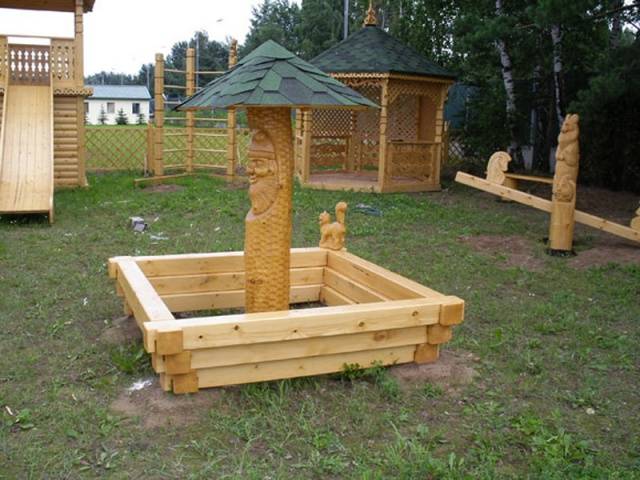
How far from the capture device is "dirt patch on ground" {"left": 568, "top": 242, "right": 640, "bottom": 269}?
26.5 ft

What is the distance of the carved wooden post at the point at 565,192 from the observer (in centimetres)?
849

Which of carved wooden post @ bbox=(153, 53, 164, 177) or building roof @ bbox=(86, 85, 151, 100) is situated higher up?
building roof @ bbox=(86, 85, 151, 100)

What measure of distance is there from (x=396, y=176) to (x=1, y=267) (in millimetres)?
9556

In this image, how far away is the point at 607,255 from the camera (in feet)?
27.7

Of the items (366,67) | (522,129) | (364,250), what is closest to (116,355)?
(364,250)

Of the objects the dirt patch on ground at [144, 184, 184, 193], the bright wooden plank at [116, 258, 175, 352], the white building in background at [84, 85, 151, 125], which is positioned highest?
the white building in background at [84, 85, 151, 125]

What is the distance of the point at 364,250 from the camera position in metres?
8.47

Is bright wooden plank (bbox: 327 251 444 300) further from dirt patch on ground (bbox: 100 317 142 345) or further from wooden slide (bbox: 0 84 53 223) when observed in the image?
wooden slide (bbox: 0 84 53 223)

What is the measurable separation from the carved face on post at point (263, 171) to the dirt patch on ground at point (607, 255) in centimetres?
478

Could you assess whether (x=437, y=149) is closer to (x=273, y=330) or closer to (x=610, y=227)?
(x=610, y=227)

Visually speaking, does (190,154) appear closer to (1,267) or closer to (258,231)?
(1,267)

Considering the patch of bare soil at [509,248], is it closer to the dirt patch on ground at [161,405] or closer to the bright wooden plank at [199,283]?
the bright wooden plank at [199,283]

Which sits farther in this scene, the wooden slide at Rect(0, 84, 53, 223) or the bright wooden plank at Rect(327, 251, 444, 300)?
the wooden slide at Rect(0, 84, 53, 223)

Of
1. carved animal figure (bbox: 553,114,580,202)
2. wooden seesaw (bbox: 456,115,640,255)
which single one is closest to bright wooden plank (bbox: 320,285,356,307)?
wooden seesaw (bbox: 456,115,640,255)
